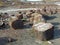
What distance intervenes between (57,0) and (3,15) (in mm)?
7573

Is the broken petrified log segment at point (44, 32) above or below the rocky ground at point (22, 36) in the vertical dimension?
above

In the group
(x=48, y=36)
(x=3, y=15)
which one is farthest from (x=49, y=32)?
(x=3, y=15)

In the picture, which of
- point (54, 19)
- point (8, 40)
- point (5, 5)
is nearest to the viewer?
point (8, 40)

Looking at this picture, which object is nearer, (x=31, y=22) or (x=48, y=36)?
(x=48, y=36)

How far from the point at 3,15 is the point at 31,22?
88.0 inches

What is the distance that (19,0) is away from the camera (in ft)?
65.6

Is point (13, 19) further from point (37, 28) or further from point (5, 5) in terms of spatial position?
point (5, 5)

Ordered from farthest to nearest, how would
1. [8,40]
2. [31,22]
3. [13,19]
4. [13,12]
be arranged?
[13,12]
[31,22]
[13,19]
[8,40]

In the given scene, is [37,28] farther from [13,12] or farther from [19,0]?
[19,0]

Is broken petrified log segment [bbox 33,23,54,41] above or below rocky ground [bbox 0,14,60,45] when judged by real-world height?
above

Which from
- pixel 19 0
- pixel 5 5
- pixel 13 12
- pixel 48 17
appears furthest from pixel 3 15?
pixel 19 0

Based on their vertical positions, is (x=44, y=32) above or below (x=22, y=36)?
above

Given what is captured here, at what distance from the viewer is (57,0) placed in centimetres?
1983

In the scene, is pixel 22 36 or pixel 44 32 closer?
pixel 44 32
